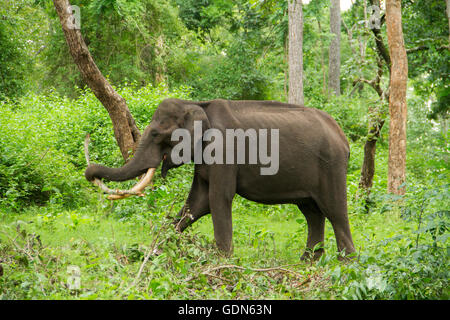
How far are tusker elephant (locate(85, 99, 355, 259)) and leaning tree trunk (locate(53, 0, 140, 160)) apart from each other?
265 centimetres

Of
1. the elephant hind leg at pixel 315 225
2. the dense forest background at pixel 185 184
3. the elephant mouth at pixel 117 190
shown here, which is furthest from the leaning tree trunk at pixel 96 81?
the elephant hind leg at pixel 315 225

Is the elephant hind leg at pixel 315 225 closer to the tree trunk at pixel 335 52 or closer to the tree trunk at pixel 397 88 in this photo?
the tree trunk at pixel 397 88

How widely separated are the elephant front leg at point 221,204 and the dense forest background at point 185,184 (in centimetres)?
31

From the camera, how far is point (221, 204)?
691 centimetres

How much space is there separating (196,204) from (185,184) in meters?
1.62

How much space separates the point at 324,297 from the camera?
5191 millimetres

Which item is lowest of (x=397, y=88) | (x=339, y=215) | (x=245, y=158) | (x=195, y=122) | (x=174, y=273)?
(x=174, y=273)

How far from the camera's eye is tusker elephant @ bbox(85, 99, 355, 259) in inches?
275

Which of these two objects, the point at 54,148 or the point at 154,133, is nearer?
the point at 154,133

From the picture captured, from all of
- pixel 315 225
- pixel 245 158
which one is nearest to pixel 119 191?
pixel 245 158

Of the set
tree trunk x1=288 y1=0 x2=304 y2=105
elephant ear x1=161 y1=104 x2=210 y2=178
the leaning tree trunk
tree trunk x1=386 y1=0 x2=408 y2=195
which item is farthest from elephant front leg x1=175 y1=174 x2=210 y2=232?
tree trunk x1=288 y1=0 x2=304 y2=105

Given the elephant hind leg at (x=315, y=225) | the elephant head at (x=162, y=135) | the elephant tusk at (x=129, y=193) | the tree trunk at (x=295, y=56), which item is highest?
the tree trunk at (x=295, y=56)

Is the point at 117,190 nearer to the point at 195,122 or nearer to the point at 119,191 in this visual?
the point at 119,191

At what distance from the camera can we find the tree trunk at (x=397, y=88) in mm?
10797
